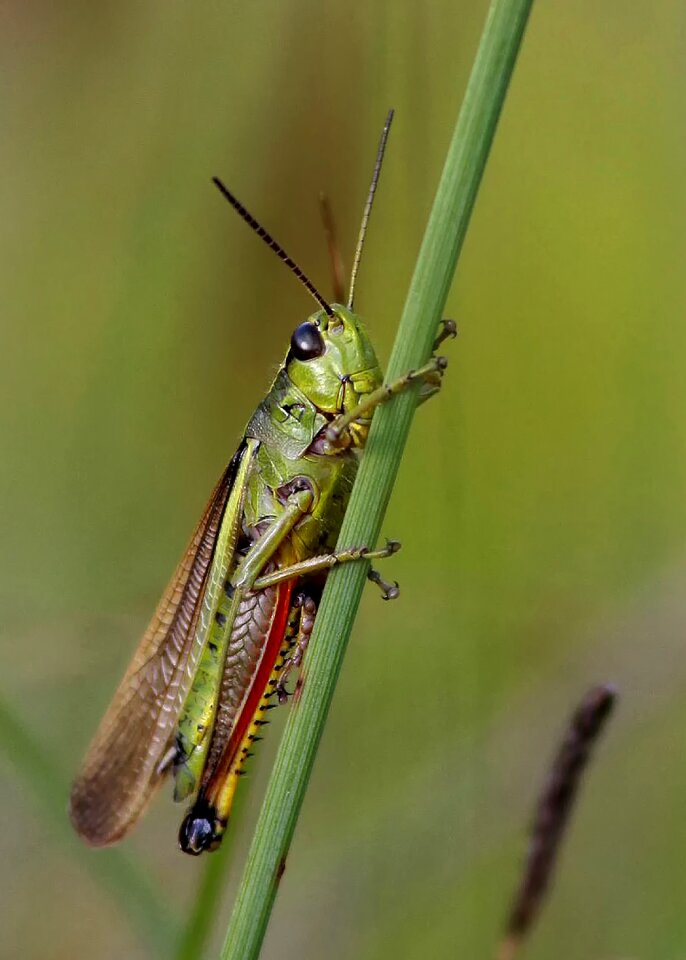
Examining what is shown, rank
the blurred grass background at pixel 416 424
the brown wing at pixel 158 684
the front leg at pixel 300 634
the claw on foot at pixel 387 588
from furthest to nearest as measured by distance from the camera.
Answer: the blurred grass background at pixel 416 424
the brown wing at pixel 158 684
the front leg at pixel 300 634
the claw on foot at pixel 387 588

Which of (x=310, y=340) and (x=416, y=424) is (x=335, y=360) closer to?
(x=310, y=340)

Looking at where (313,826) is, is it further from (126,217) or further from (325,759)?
(126,217)

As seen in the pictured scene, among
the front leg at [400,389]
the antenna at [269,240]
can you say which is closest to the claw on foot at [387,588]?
the front leg at [400,389]

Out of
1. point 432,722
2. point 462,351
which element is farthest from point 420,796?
point 462,351

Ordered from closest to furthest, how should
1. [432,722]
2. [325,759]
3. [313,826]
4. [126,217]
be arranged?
[432,722] < [313,826] < [325,759] < [126,217]

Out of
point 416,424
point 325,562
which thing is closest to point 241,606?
point 325,562

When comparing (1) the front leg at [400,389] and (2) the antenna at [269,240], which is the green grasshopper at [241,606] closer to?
(1) the front leg at [400,389]
